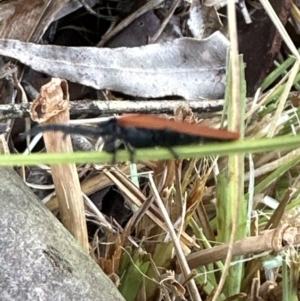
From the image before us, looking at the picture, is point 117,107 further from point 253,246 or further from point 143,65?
point 253,246

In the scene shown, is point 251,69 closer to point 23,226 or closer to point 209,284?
point 209,284

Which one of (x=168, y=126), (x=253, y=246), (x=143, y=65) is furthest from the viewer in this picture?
(x=143, y=65)

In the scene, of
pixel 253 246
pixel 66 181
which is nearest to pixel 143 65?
pixel 66 181

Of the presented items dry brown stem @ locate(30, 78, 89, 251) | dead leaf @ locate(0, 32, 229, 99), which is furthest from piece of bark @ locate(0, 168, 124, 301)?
dead leaf @ locate(0, 32, 229, 99)

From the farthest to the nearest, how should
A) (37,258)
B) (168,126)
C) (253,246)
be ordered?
(253,246) < (37,258) < (168,126)

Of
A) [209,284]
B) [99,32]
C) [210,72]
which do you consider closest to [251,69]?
[210,72]

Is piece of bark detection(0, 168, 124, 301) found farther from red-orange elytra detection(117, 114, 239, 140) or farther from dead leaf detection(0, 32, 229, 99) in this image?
dead leaf detection(0, 32, 229, 99)
